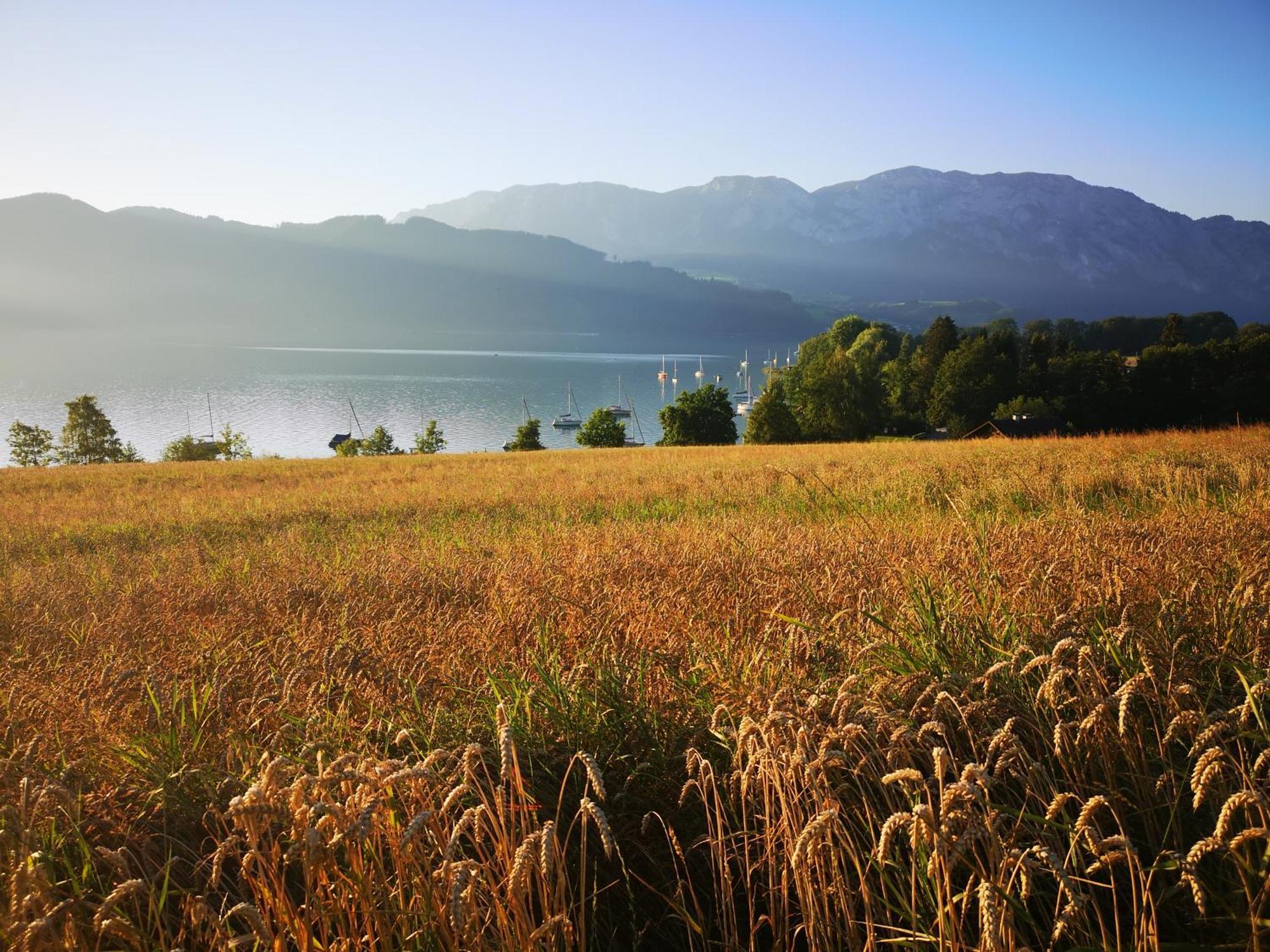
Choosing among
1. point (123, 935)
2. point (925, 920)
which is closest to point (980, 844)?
point (925, 920)

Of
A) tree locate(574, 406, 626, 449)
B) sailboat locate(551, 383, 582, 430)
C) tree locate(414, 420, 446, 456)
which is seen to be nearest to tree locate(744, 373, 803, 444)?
tree locate(574, 406, 626, 449)

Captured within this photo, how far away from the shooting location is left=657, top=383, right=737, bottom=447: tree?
7856 cm

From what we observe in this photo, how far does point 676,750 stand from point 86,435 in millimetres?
95257

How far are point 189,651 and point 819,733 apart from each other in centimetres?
473

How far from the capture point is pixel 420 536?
1202 centimetres

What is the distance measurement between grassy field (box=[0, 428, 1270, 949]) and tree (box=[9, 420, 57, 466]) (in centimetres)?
9582

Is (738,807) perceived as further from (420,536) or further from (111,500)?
(111,500)

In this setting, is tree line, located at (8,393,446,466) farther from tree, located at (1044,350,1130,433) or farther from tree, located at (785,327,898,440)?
tree, located at (1044,350,1130,433)

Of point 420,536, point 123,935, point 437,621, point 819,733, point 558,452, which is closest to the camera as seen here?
point 123,935

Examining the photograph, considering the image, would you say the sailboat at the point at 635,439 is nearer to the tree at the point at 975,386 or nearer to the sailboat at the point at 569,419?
the sailboat at the point at 569,419

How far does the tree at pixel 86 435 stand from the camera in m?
78.4

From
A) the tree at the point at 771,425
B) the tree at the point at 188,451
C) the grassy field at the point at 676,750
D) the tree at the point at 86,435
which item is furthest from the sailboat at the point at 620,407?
the grassy field at the point at 676,750

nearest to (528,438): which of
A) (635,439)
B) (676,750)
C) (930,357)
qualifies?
(930,357)

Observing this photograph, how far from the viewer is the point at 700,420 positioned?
78.9 m
